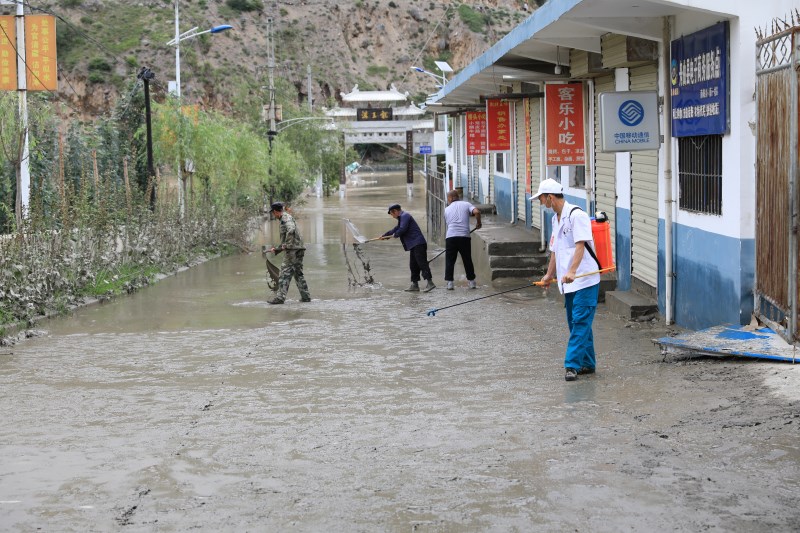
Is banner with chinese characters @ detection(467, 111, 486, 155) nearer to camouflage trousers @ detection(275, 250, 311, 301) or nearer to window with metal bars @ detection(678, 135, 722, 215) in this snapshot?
camouflage trousers @ detection(275, 250, 311, 301)

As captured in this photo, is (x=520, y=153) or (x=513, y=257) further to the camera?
(x=520, y=153)

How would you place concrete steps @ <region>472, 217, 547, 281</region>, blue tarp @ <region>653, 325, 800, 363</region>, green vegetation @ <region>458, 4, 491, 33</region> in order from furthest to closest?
green vegetation @ <region>458, 4, 491, 33</region>, concrete steps @ <region>472, 217, 547, 281</region>, blue tarp @ <region>653, 325, 800, 363</region>

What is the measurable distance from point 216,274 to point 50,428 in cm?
1446

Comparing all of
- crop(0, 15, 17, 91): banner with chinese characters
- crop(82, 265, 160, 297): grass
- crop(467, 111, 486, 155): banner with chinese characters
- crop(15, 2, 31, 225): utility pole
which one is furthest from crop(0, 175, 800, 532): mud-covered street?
crop(467, 111, 486, 155): banner with chinese characters

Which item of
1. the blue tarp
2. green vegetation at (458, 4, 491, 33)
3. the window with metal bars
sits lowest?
the blue tarp

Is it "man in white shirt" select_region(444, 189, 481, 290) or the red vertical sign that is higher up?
the red vertical sign

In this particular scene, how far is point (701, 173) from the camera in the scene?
11.1 meters

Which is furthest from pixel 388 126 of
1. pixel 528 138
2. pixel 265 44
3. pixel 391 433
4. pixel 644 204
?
pixel 391 433

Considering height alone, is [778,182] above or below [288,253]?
above

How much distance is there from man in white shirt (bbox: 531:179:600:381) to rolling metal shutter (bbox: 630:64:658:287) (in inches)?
156

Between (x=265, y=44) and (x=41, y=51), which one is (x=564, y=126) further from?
(x=265, y=44)

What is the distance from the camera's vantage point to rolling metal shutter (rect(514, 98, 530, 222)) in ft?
80.8

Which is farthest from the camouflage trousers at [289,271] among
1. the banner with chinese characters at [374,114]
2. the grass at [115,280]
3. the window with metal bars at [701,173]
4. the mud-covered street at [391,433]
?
the banner with chinese characters at [374,114]

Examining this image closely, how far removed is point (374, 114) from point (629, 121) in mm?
67155
